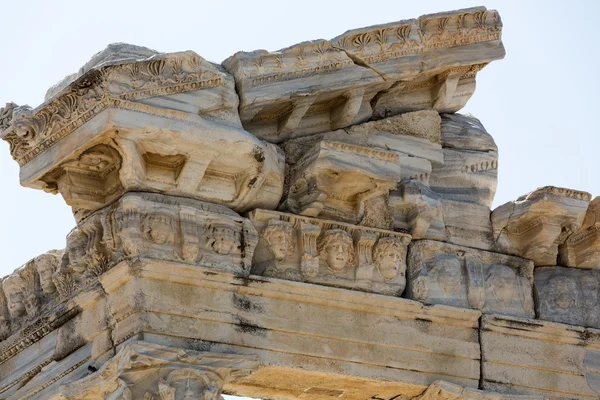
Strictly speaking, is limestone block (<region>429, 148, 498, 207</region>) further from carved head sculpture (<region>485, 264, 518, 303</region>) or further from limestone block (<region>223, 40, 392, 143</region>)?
limestone block (<region>223, 40, 392, 143</region>)

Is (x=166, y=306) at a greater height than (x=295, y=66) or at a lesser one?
lesser

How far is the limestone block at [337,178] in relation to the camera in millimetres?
13797

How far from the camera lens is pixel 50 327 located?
14.2 metres

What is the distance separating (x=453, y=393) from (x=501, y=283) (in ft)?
4.22

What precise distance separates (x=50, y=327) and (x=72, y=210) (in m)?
1.07

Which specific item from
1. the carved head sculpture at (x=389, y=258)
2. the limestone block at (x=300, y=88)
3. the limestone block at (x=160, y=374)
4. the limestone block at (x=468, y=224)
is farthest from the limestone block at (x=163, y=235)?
the limestone block at (x=468, y=224)

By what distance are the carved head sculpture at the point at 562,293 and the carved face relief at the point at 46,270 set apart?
4.43m

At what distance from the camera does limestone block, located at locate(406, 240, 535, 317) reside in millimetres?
14133

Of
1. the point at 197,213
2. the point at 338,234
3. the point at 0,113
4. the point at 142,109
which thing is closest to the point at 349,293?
the point at 338,234

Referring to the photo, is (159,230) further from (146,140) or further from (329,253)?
(329,253)

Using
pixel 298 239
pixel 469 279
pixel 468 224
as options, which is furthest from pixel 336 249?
pixel 468 224

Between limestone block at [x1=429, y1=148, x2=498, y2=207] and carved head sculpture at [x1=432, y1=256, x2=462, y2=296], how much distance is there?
0.74m

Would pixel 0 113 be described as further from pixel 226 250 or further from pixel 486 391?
pixel 486 391

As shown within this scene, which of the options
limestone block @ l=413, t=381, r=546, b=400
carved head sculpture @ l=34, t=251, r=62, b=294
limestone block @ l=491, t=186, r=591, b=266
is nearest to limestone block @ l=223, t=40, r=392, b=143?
limestone block @ l=491, t=186, r=591, b=266
